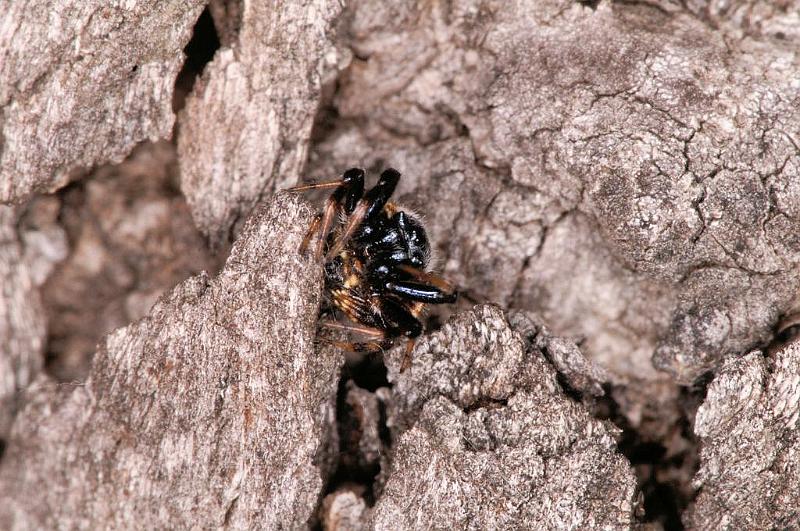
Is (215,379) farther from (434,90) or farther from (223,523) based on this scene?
(434,90)

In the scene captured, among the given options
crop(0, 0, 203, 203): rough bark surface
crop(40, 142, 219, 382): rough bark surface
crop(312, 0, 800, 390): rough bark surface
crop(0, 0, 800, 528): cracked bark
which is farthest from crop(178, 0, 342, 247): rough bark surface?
crop(40, 142, 219, 382): rough bark surface

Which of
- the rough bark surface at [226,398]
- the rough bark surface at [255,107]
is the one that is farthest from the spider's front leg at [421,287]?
the rough bark surface at [255,107]

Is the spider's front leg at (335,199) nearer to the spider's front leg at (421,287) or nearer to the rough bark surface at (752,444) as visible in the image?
the spider's front leg at (421,287)

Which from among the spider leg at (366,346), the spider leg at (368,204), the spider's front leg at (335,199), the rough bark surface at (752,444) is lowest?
the rough bark surface at (752,444)

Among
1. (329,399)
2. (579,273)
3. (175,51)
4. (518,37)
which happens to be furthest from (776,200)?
(175,51)

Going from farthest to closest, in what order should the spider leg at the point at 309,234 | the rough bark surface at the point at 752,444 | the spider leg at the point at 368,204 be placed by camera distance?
the spider leg at the point at 368,204 < the spider leg at the point at 309,234 < the rough bark surface at the point at 752,444

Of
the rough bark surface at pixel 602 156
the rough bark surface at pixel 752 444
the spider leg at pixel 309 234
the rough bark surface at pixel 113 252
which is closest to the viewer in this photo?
the rough bark surface at pixel 752 444

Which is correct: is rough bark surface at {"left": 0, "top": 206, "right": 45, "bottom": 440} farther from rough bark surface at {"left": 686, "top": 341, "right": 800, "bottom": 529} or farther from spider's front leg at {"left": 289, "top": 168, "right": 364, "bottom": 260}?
rough bark surface at {"left": 686, "top": 341, "right": 800, "bottom": 529}

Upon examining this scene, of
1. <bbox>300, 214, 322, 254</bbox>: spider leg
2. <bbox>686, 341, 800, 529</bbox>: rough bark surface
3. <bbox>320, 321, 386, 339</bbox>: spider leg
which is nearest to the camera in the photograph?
<bbox>686, 341, 800, 529</bbox>: rough bark surface
